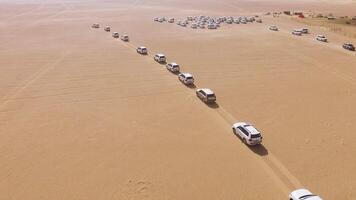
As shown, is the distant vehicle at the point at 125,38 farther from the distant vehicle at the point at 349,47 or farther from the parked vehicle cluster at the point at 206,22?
the distant vehicle at the point at 349,47

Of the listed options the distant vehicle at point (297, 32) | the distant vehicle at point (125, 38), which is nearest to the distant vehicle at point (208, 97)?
the distant vehicle at point (125, 38)

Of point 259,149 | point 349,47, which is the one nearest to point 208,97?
point 259,149

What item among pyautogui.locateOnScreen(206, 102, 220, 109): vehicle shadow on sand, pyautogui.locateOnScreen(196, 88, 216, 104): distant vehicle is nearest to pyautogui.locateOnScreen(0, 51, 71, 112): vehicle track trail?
pyautogui.locateOnScreen(196, 88, 216, 104): distant vehicle

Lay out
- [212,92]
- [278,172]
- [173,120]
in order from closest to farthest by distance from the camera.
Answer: [278,172], [173,120], [212,92]

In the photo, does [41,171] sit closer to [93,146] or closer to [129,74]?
[93,146]

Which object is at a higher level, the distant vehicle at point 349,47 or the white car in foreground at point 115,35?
the distant vehicle at point 349,47

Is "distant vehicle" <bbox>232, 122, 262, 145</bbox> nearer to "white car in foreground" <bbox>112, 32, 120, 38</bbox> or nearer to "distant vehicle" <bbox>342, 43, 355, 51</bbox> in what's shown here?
"distant vehicle" <bbox>342, 43, 355, 51</bbox>

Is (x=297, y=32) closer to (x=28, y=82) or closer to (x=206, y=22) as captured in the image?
(x=206, y=22)
